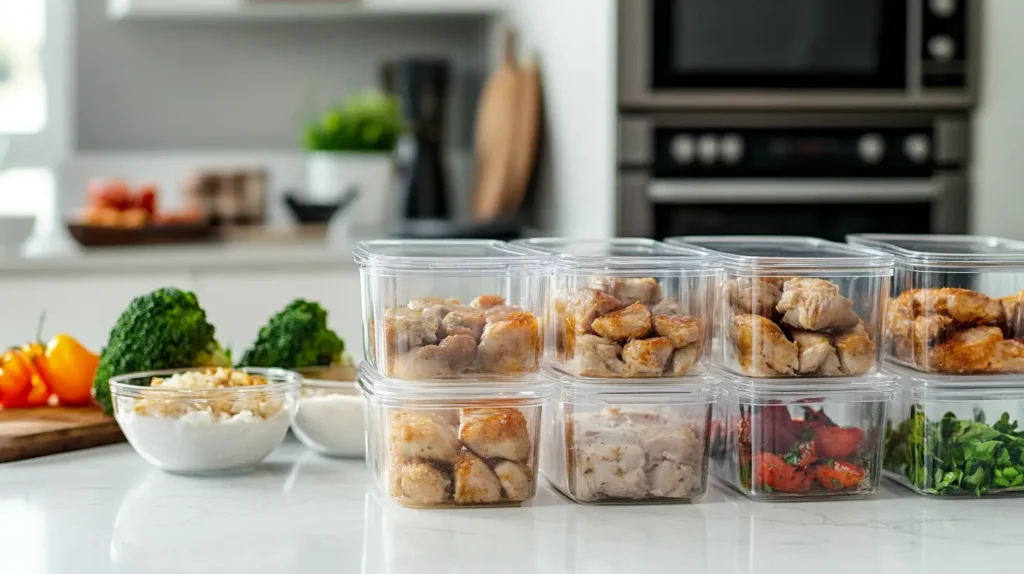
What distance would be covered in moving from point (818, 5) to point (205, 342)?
1659 millimetres

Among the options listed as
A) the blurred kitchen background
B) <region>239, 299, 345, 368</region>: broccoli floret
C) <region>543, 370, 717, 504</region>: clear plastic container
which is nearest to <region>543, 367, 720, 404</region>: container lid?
<region>543, 370, 717, 504</region>: clear plastic container

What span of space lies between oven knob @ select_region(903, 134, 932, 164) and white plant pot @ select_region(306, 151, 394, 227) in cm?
142

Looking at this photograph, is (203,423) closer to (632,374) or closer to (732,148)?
(632,374)

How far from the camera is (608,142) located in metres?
2.47

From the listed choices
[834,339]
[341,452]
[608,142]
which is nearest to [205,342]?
[341,452]

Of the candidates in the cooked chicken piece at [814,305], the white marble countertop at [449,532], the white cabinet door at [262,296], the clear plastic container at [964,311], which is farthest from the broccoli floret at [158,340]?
the white cabinet door at [262,296]

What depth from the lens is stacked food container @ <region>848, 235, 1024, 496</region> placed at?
1.07 m

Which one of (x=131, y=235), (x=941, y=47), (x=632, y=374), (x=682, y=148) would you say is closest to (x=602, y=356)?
(x=632, y=374)

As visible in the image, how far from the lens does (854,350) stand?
1059mm

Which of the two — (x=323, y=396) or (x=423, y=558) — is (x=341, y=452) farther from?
(x=423, y=558)

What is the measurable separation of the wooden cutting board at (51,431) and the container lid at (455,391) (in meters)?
0.44

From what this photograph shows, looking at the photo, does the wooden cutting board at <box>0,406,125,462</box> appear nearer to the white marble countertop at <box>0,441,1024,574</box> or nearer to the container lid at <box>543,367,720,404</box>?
the white marble countertop at <box>0,441,1024,574</box>

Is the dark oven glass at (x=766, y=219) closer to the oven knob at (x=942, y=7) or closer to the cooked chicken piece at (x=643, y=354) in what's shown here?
the oven knob at (x=942, y=7)

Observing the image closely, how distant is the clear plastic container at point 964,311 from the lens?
42.0 inches
